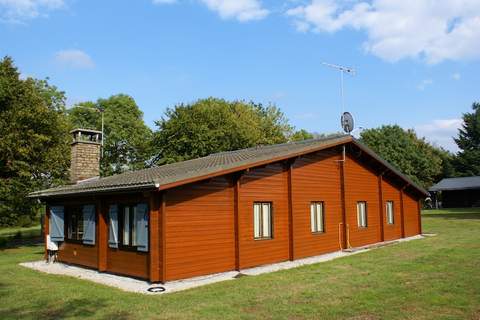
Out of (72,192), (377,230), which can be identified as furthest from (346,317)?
(377,230)

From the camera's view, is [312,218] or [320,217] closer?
[312,218]

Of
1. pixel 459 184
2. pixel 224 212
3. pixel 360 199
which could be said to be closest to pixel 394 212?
pixel 360 199

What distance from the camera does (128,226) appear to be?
12.7 metres

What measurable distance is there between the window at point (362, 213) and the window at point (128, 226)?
387 inches

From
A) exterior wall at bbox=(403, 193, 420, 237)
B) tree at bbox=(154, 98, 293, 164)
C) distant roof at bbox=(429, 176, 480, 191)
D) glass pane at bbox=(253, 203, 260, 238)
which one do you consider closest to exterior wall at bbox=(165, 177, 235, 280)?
glass pane at bbox=(253, 203, 260, 238)

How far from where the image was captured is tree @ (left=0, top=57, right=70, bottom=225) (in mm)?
22016

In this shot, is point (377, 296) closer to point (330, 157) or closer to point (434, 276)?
point (434, 276)

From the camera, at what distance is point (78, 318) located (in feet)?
26.5

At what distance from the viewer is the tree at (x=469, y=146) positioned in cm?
5591

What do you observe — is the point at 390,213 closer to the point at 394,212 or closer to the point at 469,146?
the point at 394,212

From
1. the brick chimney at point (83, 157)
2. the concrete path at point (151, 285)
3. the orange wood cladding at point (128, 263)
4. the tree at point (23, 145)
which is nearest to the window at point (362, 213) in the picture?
the concrete path at point (151, 285)

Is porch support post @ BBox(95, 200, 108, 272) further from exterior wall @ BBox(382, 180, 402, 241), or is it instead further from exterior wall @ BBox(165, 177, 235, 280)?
exterior wall @ BBox(382, 180, 402, 241)

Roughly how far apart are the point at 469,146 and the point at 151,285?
186 feet

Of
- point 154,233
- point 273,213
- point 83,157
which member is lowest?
point 154,233
